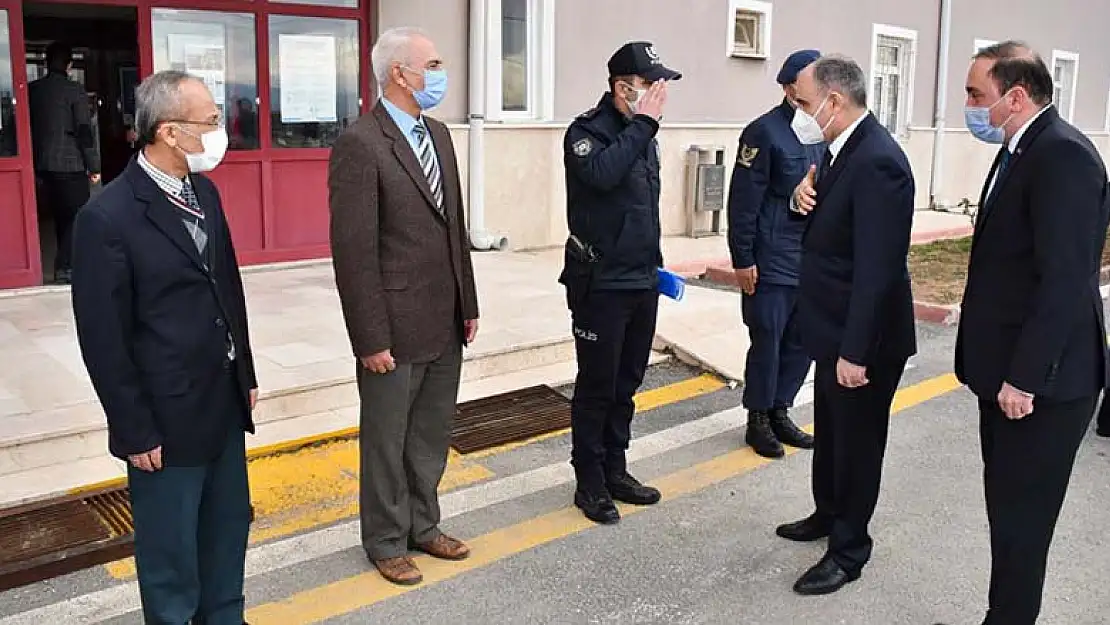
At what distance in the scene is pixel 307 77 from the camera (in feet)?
29.1

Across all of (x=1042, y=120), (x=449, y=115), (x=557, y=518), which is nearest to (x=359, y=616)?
(x=557, y=518)

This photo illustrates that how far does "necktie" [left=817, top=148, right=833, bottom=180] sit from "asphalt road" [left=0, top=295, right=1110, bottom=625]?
1.49 meters

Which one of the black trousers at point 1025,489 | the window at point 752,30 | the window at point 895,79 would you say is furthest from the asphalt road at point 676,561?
the window at point 895,79

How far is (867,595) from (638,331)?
1.38 metres

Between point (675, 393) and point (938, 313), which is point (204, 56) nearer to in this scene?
point (675, 393)

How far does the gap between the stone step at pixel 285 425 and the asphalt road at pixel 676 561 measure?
852 millimetres

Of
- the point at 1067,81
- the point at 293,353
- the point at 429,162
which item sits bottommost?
the point at 293,353

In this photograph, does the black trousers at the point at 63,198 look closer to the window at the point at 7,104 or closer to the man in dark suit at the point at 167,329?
the window at the point at 7,104

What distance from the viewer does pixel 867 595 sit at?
370 cm

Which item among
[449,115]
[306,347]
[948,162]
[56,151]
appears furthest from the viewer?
[948,162]

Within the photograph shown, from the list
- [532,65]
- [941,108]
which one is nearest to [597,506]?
[532,65]

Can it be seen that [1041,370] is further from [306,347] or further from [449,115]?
[449,115]

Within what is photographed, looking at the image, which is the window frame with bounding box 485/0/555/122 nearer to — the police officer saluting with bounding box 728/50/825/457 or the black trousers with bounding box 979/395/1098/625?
the police officer saluting with bounding box 728/50/825/457

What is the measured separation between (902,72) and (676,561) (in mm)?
12919
